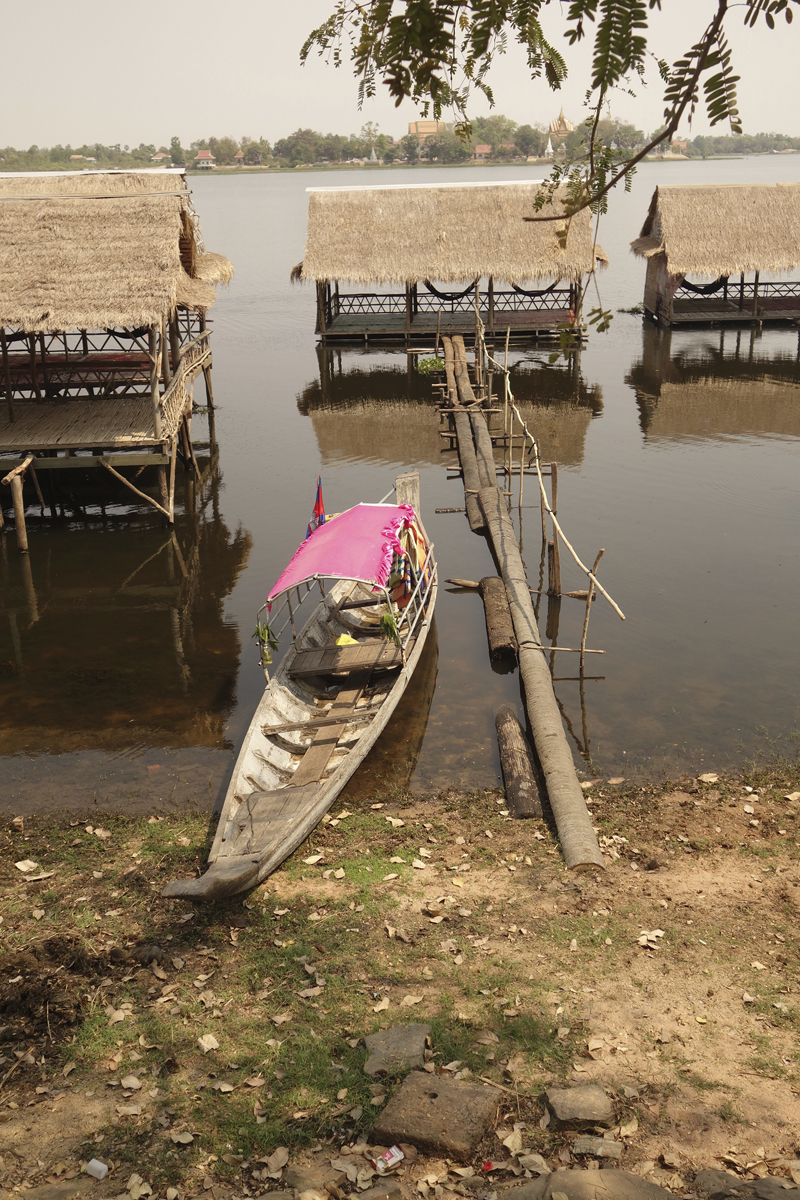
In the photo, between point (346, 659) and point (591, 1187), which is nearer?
point (591, 1187)

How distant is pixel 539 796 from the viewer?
1005 cm

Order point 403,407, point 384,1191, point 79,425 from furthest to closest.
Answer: point 403,407 < point 79,425 < point 384,1191

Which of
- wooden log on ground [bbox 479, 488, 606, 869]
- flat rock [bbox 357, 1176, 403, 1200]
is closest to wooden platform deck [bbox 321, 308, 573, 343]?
wooden log on ground [bbox 479, 488, 606, 869]

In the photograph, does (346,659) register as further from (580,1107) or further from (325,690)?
(580,1107)

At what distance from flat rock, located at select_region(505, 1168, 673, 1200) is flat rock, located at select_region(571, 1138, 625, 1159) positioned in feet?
1.18

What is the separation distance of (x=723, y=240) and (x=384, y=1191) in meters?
34.8

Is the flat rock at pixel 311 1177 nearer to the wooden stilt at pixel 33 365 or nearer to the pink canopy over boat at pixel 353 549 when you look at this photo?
the pink canopy over boat at pixel 353 549

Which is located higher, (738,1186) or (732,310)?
(732,310)

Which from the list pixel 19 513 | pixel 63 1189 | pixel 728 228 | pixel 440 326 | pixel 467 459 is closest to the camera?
pixel 63 1189

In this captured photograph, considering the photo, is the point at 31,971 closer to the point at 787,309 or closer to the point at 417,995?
the point at 417,995

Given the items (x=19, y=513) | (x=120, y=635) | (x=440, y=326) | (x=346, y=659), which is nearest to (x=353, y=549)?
(x=346, y=659)

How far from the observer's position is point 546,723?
428 inches

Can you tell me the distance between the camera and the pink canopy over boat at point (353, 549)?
11.3 metres

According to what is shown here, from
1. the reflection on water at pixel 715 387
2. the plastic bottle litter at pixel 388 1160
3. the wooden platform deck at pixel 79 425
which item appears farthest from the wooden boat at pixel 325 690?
the reflection on water at pixel 715 387
